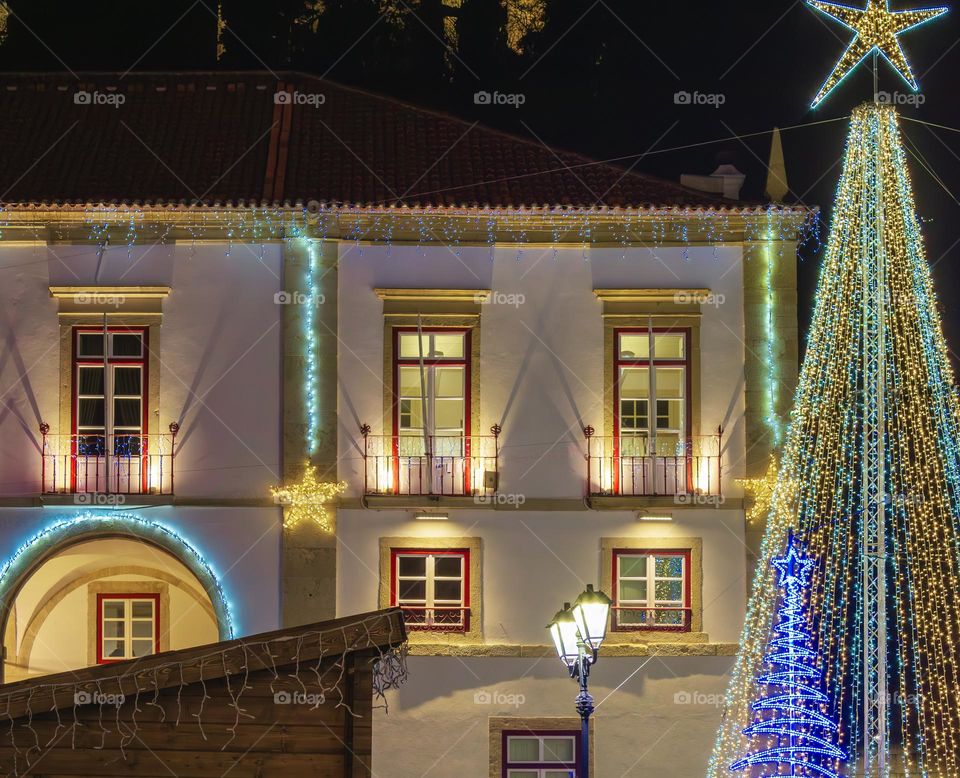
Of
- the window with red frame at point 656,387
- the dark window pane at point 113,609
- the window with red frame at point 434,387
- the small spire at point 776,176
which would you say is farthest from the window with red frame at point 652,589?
the dark window pane at point 113,609

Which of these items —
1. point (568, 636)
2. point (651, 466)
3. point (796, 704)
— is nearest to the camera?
point (568, 636)

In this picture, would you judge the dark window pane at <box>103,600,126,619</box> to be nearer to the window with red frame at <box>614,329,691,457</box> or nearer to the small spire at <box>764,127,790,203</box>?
the window with red frame at <box>614,329,691,457</box>

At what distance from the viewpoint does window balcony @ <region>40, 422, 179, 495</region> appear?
14820mm

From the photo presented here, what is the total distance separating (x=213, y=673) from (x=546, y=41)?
12.5 m

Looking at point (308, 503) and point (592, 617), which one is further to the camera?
point (308, 503)

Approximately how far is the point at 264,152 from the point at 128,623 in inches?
215

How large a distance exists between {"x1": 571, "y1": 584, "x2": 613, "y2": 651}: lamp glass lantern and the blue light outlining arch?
18.6 ft

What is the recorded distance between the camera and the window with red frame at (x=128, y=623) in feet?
53.3

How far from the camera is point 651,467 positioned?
1484cm

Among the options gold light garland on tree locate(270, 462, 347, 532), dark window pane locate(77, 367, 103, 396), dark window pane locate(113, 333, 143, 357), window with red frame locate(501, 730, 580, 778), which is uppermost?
dark window pane locate(113, 333, 143, 357)

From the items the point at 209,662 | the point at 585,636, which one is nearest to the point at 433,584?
the point at 585,636

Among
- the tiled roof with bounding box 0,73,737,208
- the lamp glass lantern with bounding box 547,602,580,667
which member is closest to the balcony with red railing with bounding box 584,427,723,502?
the tiled roof with bounding box 0,73,737,208

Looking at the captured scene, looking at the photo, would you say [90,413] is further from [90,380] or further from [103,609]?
[103,609]

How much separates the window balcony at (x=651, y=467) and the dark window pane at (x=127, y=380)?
4.66 meters
